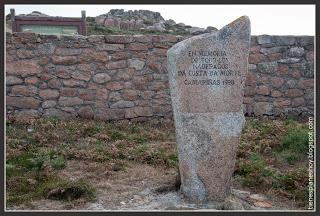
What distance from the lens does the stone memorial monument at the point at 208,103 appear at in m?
4.29

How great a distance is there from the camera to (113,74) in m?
7.83

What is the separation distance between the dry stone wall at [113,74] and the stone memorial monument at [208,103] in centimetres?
362

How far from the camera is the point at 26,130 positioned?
6883 millimetres

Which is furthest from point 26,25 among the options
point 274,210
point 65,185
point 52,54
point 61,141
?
point 274,210

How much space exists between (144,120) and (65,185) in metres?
3.49

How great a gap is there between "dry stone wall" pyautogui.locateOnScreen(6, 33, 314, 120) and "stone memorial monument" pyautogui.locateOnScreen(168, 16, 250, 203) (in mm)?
3618

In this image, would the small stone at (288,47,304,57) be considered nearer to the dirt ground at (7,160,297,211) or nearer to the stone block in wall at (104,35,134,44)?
the stone block in wall at (104,35,134,44)

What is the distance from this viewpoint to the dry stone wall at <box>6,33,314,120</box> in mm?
7520

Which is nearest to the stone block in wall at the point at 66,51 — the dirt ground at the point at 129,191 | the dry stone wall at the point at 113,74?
the dry stone wall at the point at 113,74

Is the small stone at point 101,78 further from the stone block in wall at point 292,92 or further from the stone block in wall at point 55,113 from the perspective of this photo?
the stone block in wall at point 292,92

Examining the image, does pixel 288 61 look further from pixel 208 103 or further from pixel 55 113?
pixel 208 103

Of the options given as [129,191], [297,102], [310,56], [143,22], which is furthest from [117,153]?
[143,22]

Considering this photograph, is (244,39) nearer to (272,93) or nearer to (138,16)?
(272,93)

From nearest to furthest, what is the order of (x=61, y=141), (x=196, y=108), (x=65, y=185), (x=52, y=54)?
1. (x=196, y=108)
2. (x=65, y=185)
3. (x=61, y=141)
4. (x=52, y=54)
